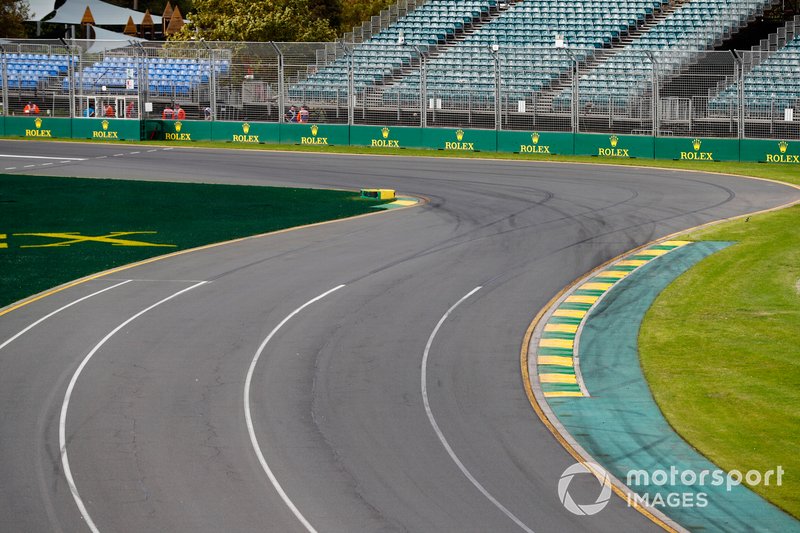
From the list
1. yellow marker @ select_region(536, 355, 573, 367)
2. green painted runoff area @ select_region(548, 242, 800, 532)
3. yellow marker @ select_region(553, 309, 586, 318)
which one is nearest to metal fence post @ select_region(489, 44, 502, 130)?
green painted runoff area @ select_region(548, 242, 800, 532)

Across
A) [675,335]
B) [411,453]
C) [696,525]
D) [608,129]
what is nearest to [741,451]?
[696,525]

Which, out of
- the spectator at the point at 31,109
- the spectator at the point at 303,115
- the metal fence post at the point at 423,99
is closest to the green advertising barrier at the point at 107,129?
the spectator at the point at 31,109

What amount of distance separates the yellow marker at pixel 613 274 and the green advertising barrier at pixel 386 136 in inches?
1036

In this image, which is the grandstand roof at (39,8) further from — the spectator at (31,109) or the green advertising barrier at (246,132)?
the green advertising barrier at (246,132)

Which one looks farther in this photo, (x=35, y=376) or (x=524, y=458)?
(x=35, y=376)

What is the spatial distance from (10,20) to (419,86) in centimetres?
4319

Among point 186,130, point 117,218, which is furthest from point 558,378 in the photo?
point 186,130

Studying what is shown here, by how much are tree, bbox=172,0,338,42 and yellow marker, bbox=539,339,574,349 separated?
169 feet

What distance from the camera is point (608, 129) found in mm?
49969

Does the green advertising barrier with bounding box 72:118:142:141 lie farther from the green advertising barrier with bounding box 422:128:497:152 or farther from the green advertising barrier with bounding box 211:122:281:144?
the green advertising barrier with bounding box 422:128:497:152

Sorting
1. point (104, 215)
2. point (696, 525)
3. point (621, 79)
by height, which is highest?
point (621, 79)

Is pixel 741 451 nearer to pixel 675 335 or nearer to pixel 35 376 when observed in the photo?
pixel 675 335

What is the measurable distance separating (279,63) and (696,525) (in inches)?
1735

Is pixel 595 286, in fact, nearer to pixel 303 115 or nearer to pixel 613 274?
pixel 613 274
